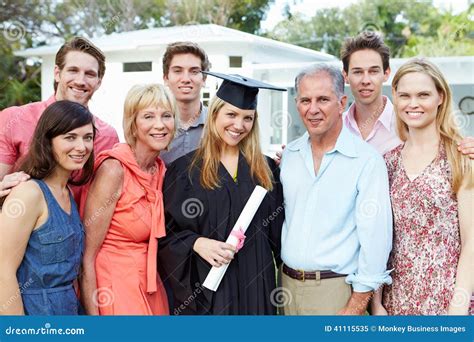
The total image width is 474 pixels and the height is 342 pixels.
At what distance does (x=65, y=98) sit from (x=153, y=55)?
622 centimetres

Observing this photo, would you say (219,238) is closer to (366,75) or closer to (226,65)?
(366,75)

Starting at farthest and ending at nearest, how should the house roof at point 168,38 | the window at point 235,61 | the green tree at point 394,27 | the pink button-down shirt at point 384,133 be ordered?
the green tree at point 394,27 < the window at point 235,61 < the house roof at point 168,38 < the pink button-down shirt at point 384,133

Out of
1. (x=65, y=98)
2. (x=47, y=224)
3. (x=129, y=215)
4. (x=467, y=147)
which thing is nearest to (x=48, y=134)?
(x=47, y=224)

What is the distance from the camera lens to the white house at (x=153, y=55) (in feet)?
26.3

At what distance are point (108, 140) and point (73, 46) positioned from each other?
54 cm

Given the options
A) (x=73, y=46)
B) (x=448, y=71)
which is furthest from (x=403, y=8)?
(x=73, y=46)

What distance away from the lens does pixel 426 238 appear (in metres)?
2.52

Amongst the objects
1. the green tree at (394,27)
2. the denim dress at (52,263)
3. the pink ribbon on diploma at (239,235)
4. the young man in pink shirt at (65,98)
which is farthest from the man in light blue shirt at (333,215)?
the green tree at (394,27)

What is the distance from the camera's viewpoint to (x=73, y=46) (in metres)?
3.12

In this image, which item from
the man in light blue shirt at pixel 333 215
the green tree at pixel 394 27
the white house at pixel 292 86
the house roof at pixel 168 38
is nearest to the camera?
the man in light blue shirt at pixel 333 215

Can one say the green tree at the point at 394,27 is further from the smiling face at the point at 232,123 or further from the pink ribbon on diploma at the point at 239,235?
the pink ribbon on diploma at the point at 239,235

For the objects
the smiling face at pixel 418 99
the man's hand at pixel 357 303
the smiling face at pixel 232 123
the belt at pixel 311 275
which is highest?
the smiling face at pixel 418 99

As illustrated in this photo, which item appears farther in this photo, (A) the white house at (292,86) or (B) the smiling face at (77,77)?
(A) the white house at (292,86)

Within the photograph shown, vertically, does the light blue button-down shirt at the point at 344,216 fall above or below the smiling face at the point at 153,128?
below
